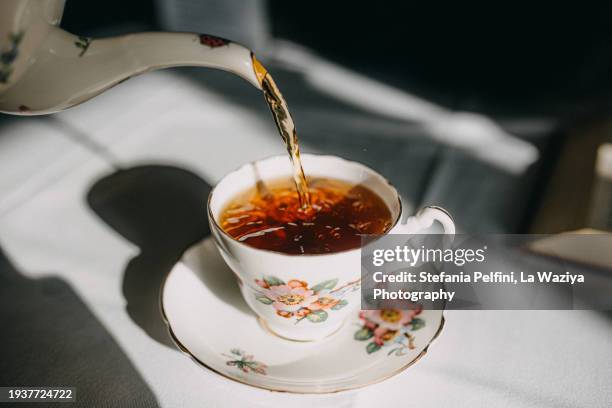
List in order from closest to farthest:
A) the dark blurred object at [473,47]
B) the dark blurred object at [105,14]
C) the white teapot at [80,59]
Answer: the white teapot at [80,59]
the dark blurred object at [473,47]
the dark blurred object at [105,14]

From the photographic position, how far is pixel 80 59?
1.59 feet

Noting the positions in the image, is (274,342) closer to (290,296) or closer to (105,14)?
(290,296)

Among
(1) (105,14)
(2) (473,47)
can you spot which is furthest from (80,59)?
(1) (105,14)

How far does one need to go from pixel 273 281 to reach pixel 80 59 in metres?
0.27

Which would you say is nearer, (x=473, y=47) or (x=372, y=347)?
(x=372, y=347)

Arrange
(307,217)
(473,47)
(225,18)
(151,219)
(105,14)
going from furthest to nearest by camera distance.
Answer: (105,14)
(473,47)
(225,18)
(151,219)
(307,217)

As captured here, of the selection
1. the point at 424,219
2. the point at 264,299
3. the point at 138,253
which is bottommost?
the point at 138,253

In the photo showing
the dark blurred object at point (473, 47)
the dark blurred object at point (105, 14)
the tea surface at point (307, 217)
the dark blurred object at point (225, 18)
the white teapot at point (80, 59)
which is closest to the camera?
the white teapot at point (80, 59)

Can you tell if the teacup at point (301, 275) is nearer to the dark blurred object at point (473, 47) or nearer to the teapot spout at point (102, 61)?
the teapot spout at point (102, 61)

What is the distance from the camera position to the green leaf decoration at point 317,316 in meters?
0.54

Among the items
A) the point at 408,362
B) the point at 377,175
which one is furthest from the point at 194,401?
the point at 377,175

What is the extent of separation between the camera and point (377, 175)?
62 centimetres

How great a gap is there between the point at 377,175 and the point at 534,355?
25 centimetres

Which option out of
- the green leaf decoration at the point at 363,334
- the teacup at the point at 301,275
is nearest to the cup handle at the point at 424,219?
the teacup at the point at 301,275
